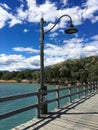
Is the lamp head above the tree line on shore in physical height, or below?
below

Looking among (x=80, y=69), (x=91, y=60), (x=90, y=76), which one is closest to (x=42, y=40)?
(x=90, y=76)

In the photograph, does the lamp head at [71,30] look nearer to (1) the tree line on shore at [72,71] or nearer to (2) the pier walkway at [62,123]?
(2) the pier walkway at [62,123]

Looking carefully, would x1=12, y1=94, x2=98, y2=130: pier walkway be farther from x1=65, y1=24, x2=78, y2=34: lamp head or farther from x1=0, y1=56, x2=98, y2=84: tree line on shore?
x1=0, y1=56, x2=98, y2=84: tree line on shore

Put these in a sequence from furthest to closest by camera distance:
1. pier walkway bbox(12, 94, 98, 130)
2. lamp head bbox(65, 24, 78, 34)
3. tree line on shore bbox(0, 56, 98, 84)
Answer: tree line on shore bbox(0, 56, 98, 84), lamp head bbox(65, 24, 78, 34), pier walkway bbox(12, 94, 98, 130)

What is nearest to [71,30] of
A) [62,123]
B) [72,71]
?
[62,123]

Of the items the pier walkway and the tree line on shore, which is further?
the tree line on shore

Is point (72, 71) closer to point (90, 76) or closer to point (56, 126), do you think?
point (90, 76)

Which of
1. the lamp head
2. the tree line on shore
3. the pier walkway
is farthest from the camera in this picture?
the tree line on shore

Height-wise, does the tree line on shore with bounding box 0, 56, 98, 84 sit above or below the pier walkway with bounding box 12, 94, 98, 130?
above

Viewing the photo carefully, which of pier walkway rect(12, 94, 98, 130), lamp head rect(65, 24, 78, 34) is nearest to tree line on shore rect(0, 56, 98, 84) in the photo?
lamp head rect(65, 24, 78, 34)

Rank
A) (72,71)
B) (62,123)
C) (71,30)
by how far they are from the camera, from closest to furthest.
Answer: (62,123), (71,30), (72,71)

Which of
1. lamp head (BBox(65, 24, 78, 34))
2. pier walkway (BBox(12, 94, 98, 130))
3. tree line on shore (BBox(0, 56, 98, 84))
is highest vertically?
tree line on shore (BBox(0, 56, 98, 84))

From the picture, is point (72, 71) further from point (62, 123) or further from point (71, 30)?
point (62, 123)

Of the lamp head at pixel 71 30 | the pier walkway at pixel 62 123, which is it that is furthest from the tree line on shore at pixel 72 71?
the pier walkway at pixel 62 123
